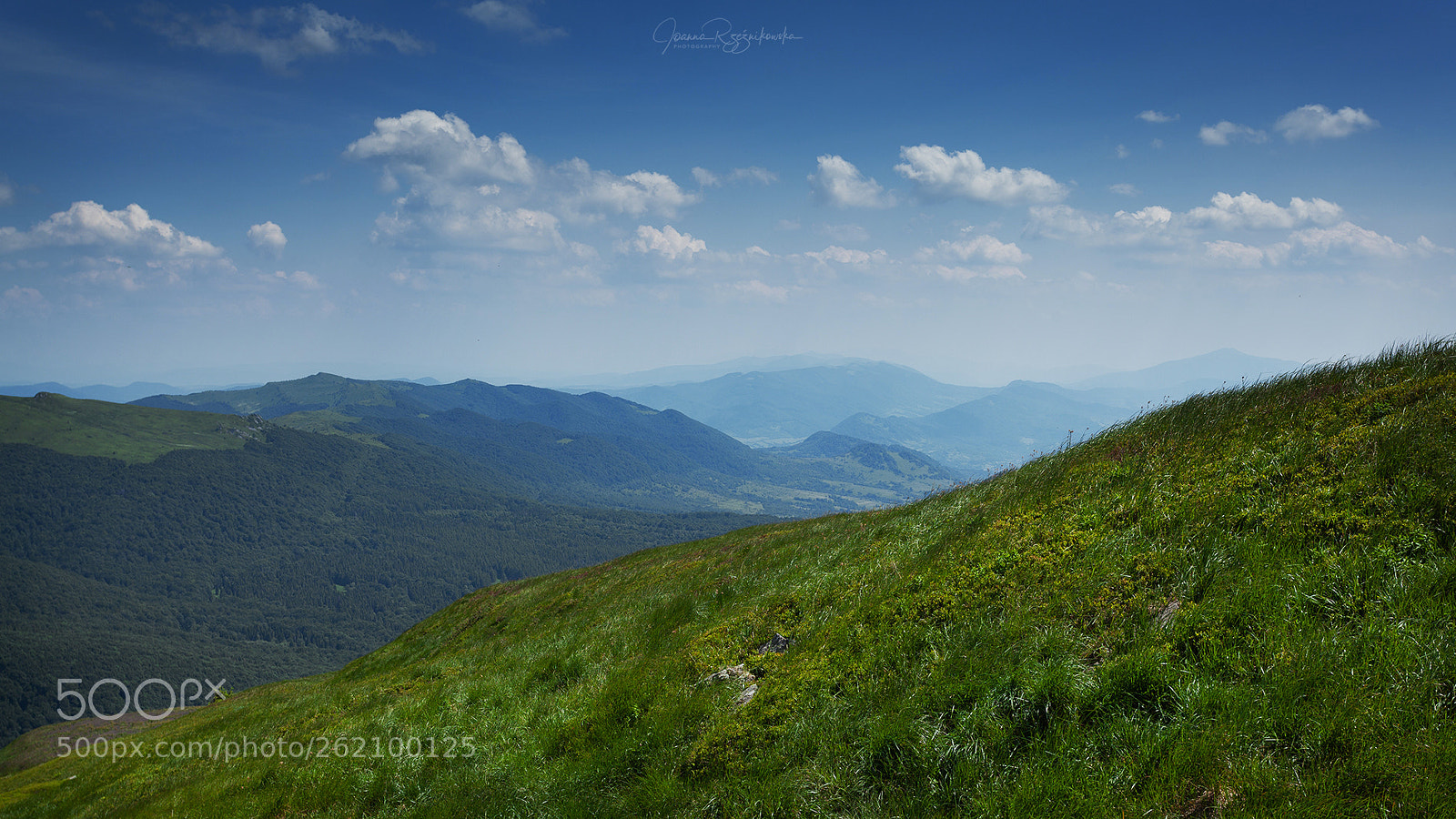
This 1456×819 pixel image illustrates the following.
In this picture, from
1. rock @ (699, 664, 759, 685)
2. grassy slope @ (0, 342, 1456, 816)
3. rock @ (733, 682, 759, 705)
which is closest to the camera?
grassy slope @ (0, 342, 1456, 816)

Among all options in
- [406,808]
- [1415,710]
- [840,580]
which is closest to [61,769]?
[406,808]

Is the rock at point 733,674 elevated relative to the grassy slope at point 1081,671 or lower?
lower

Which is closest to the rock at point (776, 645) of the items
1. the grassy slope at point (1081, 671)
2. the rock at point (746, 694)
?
the grassy slope at point (1081, 671)

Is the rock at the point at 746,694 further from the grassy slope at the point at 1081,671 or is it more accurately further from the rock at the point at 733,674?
the rock at the point at 733,674

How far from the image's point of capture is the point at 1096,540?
883 centimetres

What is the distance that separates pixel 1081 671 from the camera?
661cm

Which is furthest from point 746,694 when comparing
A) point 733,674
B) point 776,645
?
point 776,645

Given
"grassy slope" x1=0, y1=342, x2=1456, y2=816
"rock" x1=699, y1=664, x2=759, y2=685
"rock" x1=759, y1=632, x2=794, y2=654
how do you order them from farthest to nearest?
"rock" x1=759, y1=632, x2=794, y2=654 → "rock" x1=699, y1=664, x2=759, y2=685 → "grassy slope" x1=0, y1=342, x2=1456, y2=816

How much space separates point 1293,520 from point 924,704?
5077 millimetres

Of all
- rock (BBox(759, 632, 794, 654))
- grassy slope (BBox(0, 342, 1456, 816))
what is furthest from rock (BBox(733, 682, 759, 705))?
rock (BBox(759, 632, 794, 654))

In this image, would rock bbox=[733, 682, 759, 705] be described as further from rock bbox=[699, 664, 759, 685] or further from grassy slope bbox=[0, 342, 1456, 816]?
rock bbox=[699, 664, 759, 685]

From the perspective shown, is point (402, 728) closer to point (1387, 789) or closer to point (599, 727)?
point (599, 727)

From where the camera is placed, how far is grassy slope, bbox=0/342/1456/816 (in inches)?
206

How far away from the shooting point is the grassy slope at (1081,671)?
5.24m
